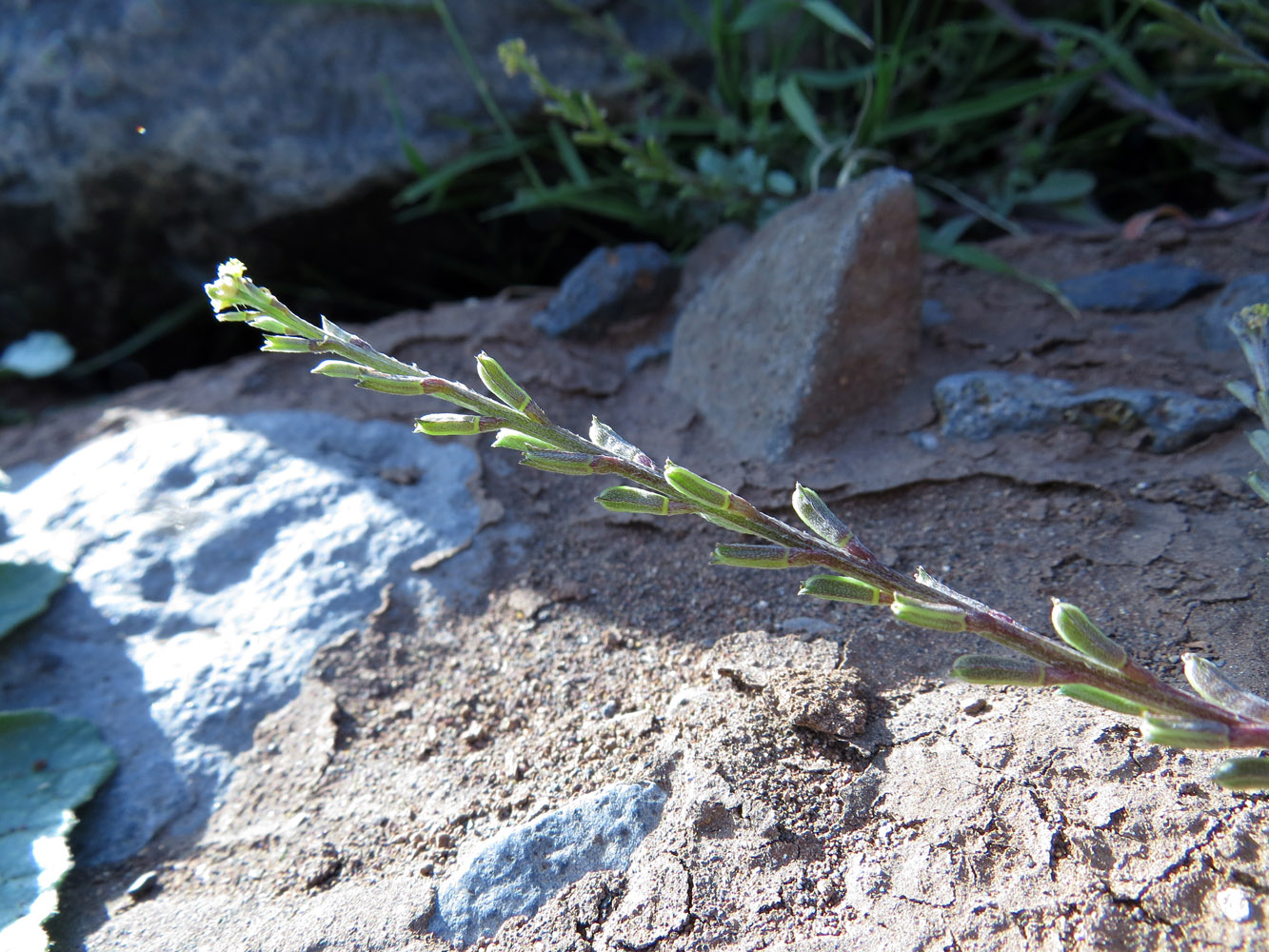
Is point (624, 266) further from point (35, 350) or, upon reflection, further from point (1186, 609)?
point (35, 350)

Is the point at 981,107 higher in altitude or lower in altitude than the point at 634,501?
lower

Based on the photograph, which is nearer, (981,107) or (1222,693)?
(1222,693)

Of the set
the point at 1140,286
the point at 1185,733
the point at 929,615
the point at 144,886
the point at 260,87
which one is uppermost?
the point at 260,87

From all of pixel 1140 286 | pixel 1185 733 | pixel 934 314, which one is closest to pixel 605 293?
pixel 934 314

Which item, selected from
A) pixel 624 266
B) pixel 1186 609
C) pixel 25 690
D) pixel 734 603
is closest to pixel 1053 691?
pixel 1186 609

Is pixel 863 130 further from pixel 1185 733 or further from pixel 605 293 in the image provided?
pixel 1185 733

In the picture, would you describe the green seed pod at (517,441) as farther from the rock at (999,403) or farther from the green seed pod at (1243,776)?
the rock at (999,403)

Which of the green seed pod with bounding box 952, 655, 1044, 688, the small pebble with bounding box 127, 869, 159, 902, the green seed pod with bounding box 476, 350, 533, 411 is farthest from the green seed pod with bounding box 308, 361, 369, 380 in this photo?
the small pebble with bounding box 127, 869, 159, 902
